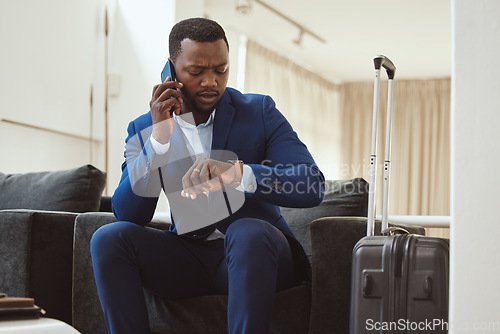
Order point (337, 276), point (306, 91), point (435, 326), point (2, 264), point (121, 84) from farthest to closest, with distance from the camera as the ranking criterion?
point (306, 91) → point (121, 84) → point (2, 264) → point (337, 276) → point (435, 326)

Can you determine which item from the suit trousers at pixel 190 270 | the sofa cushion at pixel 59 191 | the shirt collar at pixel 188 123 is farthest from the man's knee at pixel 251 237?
the sofa cushion at pixel 59 191

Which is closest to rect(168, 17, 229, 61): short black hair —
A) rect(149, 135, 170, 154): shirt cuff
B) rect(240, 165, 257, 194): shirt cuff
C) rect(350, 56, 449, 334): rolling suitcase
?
rect(149, 135, 170, 154): shirt cuff

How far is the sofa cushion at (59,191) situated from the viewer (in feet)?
7.77

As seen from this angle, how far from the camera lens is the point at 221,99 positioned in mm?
1751

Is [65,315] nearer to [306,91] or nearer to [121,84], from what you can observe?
[121,84]

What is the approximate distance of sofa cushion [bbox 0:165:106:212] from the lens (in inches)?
93.3

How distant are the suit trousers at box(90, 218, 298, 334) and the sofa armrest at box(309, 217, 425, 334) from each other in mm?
94

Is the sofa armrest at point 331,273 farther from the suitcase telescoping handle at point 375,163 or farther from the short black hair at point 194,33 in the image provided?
the short black hair at point 194,33

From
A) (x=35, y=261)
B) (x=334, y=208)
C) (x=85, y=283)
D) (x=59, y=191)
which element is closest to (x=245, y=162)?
(x=334, y=208)

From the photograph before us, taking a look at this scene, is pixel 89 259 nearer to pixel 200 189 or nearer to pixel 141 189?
pixel 141 189

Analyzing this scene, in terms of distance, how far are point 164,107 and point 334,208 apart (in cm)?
75

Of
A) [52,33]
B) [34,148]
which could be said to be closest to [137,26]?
[52,33]

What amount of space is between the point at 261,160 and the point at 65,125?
8.27 ft

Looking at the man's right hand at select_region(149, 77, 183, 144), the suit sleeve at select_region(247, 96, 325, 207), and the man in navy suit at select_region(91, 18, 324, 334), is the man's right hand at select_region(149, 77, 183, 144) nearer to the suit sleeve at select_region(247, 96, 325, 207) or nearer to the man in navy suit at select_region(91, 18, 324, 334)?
the man in navy suit at select_region(91, 18, 324, 334)
